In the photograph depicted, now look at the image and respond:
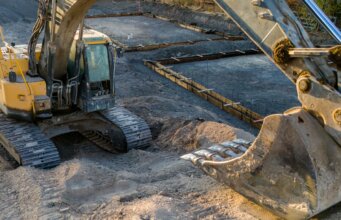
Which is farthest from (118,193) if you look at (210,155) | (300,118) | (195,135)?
(300,118)

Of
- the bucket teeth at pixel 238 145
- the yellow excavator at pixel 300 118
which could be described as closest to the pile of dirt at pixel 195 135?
the bucket teeth at pixel 238 145

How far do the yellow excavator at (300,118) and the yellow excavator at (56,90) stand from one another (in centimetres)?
364

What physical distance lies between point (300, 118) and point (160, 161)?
3530mm

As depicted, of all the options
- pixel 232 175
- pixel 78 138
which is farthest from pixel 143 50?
pixel 232 175

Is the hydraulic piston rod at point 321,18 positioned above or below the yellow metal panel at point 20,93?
above

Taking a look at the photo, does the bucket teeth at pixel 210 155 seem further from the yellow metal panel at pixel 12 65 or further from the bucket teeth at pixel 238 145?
the yellow metal panel at pixel 12 65

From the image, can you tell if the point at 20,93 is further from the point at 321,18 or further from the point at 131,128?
the point at 321,18

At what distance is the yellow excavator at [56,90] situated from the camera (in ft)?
25.7

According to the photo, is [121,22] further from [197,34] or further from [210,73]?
[210,73]

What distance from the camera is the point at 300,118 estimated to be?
15.9 ft

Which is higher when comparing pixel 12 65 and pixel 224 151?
pixel 12 65

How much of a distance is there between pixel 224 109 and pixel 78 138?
381 centimetres

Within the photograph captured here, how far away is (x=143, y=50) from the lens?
17.5 meters

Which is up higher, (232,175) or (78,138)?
(232,175)
